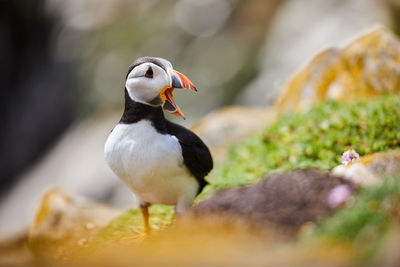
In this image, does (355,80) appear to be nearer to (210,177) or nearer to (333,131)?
(333,131)

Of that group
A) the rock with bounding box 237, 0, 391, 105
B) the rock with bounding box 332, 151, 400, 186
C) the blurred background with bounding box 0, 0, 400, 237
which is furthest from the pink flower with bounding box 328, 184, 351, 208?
the rock with bounding box 237, 0, 391, 105

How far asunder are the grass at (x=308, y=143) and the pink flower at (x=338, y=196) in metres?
1.81

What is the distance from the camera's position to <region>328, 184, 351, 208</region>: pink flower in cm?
282

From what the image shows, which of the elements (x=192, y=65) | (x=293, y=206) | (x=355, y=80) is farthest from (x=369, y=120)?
(x=192, y=65)

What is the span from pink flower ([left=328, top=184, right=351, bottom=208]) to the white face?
4.62ft

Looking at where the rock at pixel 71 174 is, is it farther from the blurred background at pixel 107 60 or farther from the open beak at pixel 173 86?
the open beak at pixel 173 86

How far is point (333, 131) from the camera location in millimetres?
5879

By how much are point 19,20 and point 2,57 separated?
120 cm

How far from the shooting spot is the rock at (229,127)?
796 cm

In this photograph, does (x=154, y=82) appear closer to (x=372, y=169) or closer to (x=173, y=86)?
(x=173, y=86)

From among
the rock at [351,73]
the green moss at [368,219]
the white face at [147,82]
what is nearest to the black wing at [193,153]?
the white face at [147,82]

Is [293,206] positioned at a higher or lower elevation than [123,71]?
lower

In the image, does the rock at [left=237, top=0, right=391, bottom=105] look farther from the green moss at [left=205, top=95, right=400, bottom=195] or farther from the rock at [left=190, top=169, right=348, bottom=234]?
the rock at [left=190, top=169, right=348, bottom=234]

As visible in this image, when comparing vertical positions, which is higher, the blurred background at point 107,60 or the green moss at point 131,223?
the blurred background at point 107,60
